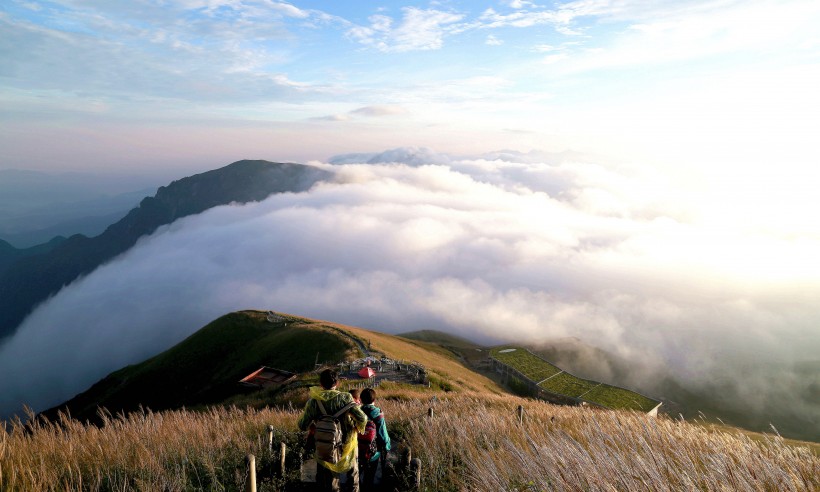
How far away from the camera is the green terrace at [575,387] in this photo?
218ft

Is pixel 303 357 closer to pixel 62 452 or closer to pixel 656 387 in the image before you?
pixel 62 452

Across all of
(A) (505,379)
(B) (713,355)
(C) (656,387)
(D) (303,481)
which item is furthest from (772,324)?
(D) (303,481)

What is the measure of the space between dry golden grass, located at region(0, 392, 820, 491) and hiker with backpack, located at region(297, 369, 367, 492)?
1.54m

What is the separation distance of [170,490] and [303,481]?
8.64ft

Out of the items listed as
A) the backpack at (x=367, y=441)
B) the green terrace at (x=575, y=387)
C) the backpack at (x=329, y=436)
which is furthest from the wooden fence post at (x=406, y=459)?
the green terrace at (x=575, y=387)

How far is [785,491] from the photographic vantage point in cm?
374

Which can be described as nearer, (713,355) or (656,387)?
(656,387)

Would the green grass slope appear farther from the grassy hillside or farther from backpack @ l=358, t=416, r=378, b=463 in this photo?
backpack @ l=358, t=416, r=378, b=463

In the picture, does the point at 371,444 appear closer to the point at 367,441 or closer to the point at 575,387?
the point at 367,441

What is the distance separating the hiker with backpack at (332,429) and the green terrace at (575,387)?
60904 mm

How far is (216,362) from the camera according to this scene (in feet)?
209

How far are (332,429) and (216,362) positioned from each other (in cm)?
6464

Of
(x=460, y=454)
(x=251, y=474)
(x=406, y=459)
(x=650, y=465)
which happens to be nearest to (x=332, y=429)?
(x=251, y=474)

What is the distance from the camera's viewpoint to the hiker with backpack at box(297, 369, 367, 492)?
261 inches
